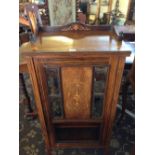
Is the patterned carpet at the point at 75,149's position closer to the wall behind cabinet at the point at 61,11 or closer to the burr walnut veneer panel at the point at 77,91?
the burr walnut veneer panel at the point at 77,91

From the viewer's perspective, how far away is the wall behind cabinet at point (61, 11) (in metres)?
2.37

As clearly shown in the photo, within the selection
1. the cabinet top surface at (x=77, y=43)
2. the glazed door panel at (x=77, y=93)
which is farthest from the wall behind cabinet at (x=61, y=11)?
the glazed door panel at (x=77, y=93)

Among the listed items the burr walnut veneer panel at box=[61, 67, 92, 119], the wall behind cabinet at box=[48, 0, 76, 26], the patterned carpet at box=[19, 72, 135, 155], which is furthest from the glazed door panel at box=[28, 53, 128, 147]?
the wall behind cabinet at box=[48, 0, 76, 26]

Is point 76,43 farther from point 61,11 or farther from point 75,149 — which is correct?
point 61,11

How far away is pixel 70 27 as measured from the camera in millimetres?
1048

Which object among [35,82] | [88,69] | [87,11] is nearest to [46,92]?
[35,82]

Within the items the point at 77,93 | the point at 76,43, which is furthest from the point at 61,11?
the point at 77,93

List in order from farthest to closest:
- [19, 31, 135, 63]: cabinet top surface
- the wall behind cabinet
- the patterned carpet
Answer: the wall behind cabinet → the patterned carpet → [19, 31, 135, 63]: cabinet top surface

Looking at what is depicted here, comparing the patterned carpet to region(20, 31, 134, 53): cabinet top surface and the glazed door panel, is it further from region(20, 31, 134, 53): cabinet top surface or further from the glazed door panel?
region(20, 31, 134, 53): cabinet top surface

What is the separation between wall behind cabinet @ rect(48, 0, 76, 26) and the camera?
2365 mm
